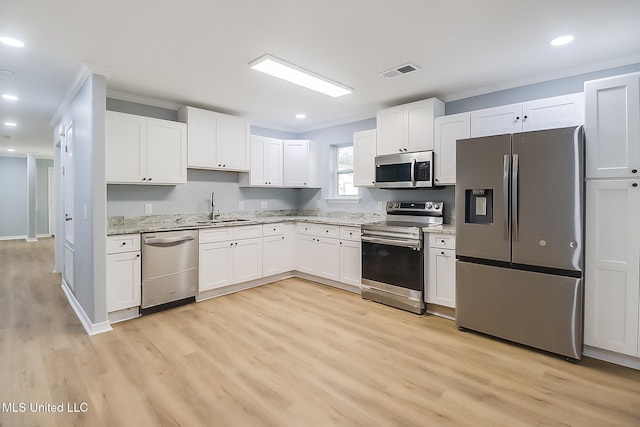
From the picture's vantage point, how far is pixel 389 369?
2355 millimetres

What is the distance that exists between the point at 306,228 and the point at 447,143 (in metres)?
2.32

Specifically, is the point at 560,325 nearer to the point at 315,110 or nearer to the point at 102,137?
the point at 315,110

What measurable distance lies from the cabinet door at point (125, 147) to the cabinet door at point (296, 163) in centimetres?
218

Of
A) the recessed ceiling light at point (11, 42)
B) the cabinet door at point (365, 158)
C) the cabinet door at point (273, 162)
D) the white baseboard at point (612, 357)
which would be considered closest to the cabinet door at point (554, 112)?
the cabinet door at point (365, 158)

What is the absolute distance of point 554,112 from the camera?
288cm

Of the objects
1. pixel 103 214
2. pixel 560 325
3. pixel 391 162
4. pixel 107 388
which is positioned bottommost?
pixel 107 388

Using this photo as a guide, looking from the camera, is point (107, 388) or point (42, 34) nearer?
point (107, 388)

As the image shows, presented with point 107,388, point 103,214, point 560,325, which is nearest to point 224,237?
point 103,214

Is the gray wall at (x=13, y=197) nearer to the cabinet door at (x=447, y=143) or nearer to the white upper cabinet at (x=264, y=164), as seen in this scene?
the white upper cabinet at (x=264, y=164)

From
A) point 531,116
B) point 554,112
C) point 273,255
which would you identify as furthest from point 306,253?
point 554,112

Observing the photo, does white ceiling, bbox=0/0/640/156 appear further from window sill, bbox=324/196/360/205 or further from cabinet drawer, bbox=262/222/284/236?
cabinet drawer, bbox=262/222/284/236

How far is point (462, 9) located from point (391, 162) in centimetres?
206

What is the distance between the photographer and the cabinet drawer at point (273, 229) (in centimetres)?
458

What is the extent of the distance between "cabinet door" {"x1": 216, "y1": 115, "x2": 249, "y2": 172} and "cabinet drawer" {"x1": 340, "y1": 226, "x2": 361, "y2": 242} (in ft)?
5.69
